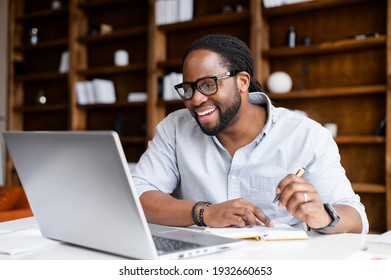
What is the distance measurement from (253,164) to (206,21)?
2563mm

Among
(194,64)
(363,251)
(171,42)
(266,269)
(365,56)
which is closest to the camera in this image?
(266,269)

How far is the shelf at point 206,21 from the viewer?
12.5 feet

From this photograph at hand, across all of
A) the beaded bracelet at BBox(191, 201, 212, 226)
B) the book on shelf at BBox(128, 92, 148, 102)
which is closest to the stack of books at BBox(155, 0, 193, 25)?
the book on shelf at BBox(128, 92, 148, 102)

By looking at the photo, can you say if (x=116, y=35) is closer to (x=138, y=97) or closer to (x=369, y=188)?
(x=138, y=97)

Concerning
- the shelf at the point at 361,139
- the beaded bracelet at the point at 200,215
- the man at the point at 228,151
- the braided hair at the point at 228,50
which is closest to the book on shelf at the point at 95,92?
the shelf at the point at 361,139

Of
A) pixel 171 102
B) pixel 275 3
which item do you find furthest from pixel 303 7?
pixel 171 102

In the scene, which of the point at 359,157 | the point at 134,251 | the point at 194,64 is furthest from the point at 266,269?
the point at 359,157

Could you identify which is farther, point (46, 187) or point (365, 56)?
point (365, 56)

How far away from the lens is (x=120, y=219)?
35.2 inches

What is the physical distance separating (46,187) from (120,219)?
23cm

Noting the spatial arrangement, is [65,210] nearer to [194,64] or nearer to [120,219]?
[120,219]

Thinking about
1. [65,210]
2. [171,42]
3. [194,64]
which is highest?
[171,42]

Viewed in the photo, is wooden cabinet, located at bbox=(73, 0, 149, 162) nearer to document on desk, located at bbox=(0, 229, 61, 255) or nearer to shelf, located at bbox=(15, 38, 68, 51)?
shelf, located at bbox=(15, 38, 68, 51)

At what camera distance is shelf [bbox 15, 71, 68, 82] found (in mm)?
4857
